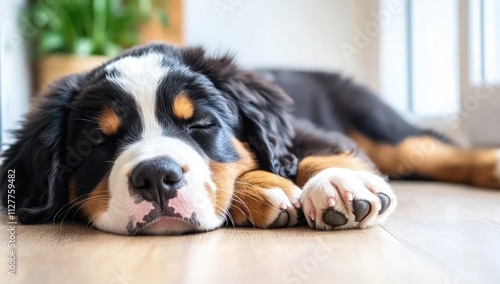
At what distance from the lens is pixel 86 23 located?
4.82 metres

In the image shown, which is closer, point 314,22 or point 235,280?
point 235,280

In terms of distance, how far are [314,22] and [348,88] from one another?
125 centimetres

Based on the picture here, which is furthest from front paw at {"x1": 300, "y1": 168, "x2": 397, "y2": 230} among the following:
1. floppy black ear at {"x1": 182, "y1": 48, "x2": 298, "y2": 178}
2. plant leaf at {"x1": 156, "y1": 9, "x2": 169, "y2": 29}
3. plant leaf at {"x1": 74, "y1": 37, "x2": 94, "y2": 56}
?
plant leaf at {"x1": 74, "y1": 37, "x2": 94, "y2": 56}

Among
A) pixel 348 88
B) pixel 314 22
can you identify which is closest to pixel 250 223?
pixel 348 88

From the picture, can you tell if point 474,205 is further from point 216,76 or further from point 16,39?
point 16,39

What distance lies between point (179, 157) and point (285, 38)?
305cm

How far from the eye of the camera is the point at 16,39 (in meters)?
4.49

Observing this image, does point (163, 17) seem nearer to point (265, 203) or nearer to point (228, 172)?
point (228, 172)

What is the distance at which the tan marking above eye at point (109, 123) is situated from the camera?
1.82 meters

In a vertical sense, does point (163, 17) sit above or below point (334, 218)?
above

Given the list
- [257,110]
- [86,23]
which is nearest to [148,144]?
[257,110]

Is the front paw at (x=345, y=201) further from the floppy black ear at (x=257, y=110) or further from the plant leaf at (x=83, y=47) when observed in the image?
the plant leaf at (x=83, y=47)

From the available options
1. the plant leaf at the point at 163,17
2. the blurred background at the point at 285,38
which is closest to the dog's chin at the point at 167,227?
the blurred background at the point at 285,38

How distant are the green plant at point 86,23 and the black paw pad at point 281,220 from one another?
3149 millimetres
